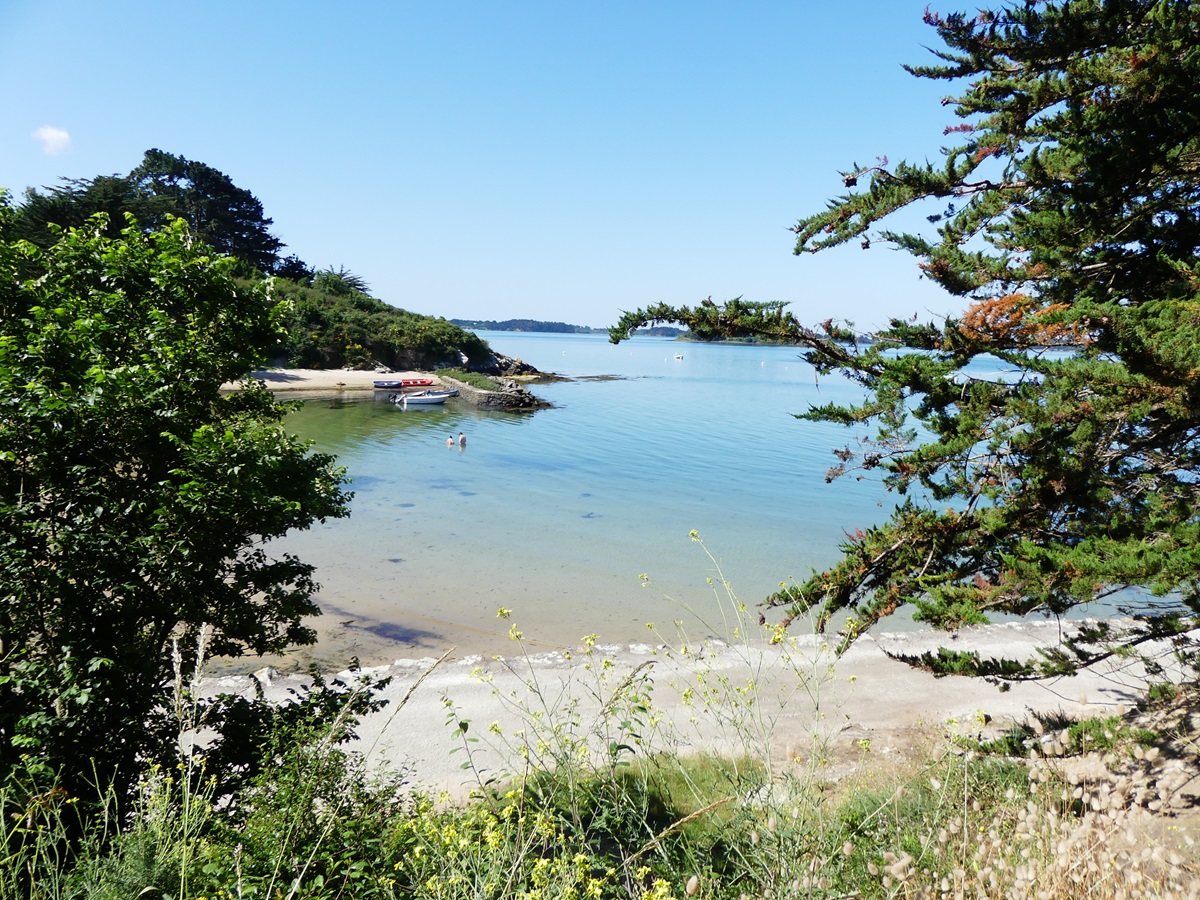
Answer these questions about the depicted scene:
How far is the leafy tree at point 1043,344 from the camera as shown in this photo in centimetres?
502

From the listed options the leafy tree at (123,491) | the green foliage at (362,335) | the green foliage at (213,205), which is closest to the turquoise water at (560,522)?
the leafy tree at (123,491)

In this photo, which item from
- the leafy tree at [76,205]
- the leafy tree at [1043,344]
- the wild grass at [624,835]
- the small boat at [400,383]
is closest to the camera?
the wild grass at [624,835]

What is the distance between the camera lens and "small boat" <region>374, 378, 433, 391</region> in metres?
54.2

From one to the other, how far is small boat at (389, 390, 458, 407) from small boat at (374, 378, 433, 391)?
1378mm

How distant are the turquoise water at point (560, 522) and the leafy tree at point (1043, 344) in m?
1.30

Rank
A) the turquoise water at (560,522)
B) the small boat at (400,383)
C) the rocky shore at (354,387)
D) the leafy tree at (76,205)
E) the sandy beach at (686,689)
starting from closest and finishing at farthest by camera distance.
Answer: the sandy beach at (686,689)
the turquoise water at (560,522)
the leafy tree at (76,205)
the rocky shore at (354,387)
the small boat at (400,383)

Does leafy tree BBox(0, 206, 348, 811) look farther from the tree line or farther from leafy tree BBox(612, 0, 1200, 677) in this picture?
the tree line

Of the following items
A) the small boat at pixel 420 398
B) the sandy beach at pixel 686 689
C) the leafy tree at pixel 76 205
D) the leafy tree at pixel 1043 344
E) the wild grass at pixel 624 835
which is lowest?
the sandy beach at pixel 686 689

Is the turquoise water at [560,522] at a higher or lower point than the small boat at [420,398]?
lower

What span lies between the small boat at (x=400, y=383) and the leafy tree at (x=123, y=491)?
48.6m

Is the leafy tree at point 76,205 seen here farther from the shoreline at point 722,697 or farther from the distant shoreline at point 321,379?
the shoreline at point 722,697

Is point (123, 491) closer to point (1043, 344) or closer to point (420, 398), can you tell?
point (1043, 344)

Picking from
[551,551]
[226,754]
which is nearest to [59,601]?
[226,754]

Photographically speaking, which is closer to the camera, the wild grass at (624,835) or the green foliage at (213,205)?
the wild grass at (624,835)
